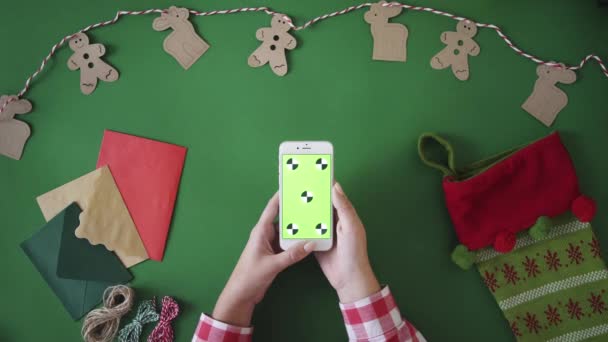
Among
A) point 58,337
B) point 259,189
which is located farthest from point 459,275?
point 58,337

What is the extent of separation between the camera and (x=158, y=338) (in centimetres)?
100

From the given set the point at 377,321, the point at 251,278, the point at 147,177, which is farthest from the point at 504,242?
the point at 147,177

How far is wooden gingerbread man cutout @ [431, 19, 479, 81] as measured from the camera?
1.08 m

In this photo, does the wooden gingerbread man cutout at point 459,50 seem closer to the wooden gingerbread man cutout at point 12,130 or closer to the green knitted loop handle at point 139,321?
the green knitted loop handle at point 139,321

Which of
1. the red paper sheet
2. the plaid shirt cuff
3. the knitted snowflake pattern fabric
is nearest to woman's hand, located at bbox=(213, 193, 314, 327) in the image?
the plaid shirt cuff

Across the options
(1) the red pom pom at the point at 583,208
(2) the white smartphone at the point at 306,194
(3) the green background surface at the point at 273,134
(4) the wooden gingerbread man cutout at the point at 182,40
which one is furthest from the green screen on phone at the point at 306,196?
(1) the red pom pom at the point at 583,208

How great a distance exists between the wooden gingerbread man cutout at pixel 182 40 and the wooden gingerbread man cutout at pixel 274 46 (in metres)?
0.14

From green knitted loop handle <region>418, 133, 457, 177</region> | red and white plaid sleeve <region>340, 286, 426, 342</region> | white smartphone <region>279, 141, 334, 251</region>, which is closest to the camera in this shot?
red and white plaid sleeve <region>340, 286, 426, 342</region>

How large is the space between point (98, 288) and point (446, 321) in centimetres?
88

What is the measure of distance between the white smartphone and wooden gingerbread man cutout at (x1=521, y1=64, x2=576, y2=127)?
58 cm

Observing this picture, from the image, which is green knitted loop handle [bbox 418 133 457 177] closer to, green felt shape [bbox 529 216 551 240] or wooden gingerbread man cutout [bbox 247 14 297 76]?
green felt shape [bbox 529 216 551 240]

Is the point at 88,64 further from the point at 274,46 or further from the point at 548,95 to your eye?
the point at 548,95

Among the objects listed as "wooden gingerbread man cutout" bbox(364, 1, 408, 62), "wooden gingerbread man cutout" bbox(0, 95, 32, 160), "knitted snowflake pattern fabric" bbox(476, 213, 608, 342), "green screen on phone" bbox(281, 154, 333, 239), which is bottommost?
"knitted snowflake pattern fabric" bbox(476, 213, 608, 342)

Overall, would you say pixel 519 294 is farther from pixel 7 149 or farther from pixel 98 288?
pixel 7 149
